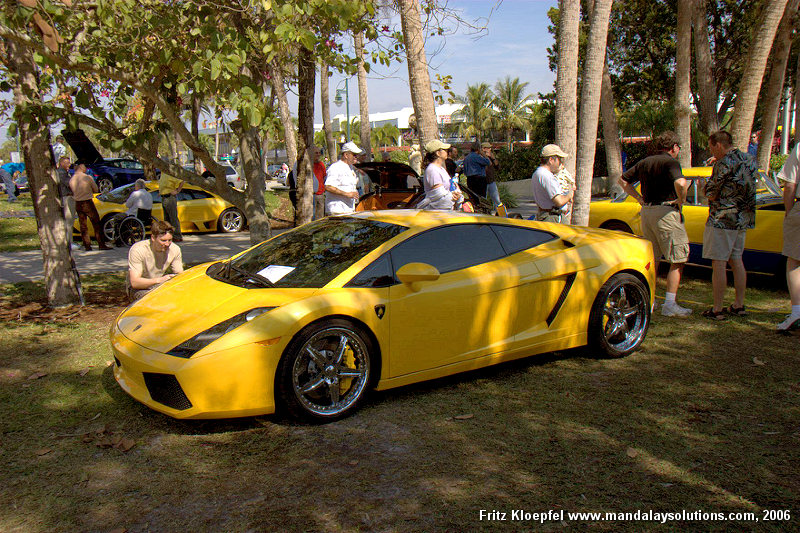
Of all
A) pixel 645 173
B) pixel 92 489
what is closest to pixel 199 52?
pixel 92 489

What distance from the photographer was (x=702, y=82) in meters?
17.6

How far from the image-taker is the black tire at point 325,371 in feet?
13.2

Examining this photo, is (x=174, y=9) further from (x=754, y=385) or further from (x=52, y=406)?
(x=754, y=385)

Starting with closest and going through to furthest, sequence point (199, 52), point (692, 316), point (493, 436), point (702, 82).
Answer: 1. point (493, 436)
2. point (199, 52)
3. point (692, 316)
4. point (702, 82)

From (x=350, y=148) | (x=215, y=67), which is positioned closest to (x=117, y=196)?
(x=350, y=148)

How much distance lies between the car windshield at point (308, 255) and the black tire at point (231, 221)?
33.9 ft

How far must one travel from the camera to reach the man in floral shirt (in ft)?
21.0

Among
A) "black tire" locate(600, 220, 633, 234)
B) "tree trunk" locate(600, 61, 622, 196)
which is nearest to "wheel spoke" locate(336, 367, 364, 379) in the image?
"black tire" locate(600, 220, 633, 234)

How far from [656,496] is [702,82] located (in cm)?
1691

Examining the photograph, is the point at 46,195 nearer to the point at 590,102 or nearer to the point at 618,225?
the point at 590,102

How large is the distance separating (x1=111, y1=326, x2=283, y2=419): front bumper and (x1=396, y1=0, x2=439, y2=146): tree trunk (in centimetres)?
628

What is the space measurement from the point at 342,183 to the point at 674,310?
435 cm

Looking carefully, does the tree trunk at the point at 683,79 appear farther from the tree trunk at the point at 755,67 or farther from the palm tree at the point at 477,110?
the palm tree at the point at 477,110

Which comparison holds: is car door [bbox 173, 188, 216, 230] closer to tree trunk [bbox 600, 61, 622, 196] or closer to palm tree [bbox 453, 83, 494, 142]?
tree trunk [bbox 600, 61, 622, 196]
